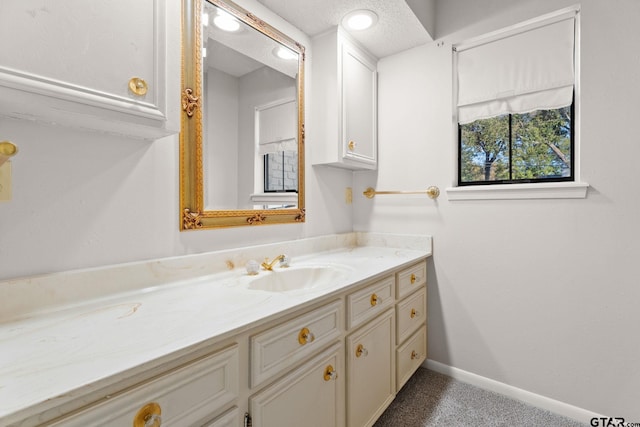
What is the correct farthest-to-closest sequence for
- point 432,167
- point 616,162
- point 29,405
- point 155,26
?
1. point 432,167
2. point 616,162
3. point 155,26
4. point 29,405

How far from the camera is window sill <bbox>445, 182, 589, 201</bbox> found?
159 cm

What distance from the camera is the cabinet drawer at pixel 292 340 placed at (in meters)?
0.88

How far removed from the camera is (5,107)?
32.0 inches

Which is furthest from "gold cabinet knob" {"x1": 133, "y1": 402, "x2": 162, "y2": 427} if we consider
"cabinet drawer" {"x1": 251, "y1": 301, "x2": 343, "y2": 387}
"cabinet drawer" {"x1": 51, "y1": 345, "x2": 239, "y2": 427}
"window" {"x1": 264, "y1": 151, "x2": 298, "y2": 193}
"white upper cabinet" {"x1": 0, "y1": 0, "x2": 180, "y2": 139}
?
"window" {"x1": 264, "y1": 151, "x2": 298, "y2": 193}

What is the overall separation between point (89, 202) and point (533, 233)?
212 cm

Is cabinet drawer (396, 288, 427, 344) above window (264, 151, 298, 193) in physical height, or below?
below

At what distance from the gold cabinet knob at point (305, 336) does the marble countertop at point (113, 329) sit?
0.11 m

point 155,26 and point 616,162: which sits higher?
point 155,26

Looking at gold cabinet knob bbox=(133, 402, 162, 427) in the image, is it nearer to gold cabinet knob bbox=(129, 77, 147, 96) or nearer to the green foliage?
gold cabinet knob bbox=(129, 77, 147, 96)

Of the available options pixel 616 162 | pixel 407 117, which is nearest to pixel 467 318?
pixel 616 162

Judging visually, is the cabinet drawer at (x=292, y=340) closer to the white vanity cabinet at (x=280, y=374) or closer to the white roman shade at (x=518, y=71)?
the white vanity cabinet at (x=280, y=374)

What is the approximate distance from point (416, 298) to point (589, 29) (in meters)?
1.70

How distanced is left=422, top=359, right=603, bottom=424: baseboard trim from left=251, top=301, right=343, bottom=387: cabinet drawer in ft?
4.08

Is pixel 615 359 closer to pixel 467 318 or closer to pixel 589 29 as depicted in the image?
pixel 467 318
